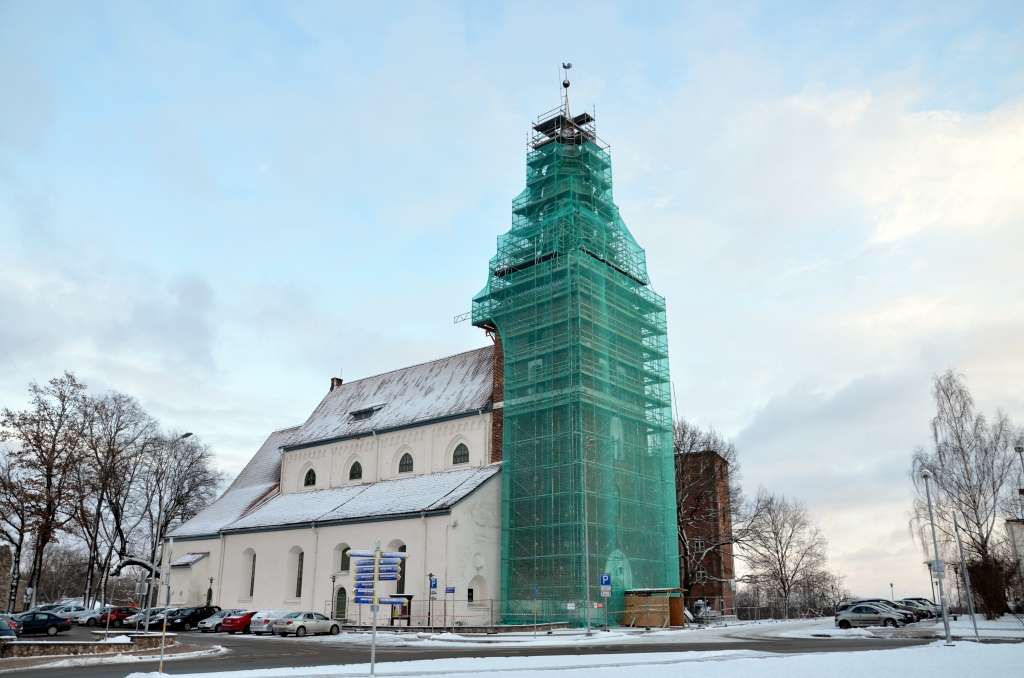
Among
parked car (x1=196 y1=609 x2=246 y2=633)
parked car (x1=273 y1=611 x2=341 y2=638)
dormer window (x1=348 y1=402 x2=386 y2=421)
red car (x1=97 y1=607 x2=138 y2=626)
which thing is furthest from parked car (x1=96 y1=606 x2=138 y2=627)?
dormer window (x1=348 y1=402 x2=386 y2=421)

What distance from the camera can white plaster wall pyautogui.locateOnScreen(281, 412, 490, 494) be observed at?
4870 centimetres

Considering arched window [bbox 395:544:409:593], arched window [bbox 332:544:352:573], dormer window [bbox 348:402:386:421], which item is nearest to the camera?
arched window [bbox 395:544:409:593]

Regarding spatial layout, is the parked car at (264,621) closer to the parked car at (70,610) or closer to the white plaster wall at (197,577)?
the white plaster wall at (197,577)

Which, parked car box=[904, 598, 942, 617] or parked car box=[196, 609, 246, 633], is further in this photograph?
parked car box=[904, 598, 942, 617]

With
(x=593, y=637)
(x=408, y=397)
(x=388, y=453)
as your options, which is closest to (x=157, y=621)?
(x=388, y=453)

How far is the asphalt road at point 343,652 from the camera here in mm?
20672

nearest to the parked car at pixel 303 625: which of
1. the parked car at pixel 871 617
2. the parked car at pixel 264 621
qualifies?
the parked car at pixel 264 621

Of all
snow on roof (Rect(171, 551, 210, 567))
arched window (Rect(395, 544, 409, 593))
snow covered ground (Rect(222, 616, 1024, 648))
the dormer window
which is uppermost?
the dormer window

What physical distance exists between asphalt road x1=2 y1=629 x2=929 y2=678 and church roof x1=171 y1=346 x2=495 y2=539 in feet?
68.7

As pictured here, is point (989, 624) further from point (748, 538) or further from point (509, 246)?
point (509, 246)

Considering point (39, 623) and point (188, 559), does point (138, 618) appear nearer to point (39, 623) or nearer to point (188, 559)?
point (39, 623)

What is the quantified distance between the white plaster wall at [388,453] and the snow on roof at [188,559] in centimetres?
701

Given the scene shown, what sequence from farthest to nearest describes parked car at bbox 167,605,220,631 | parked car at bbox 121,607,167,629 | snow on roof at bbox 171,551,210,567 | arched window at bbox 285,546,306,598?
snow on roof at bbox 171,551,210,567 < arched window at bbox 285,546,306,598 < parked car at bbox 167,605,220,631 < parked car at bbox 121,607,167,629

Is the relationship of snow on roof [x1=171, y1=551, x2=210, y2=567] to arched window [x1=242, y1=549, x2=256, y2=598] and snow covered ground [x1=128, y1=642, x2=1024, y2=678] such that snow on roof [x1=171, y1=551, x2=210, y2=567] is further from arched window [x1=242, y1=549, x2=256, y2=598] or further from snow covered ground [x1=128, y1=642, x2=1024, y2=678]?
snow covered ground [x1=128, y1=642, x2=1024, y2=678]
